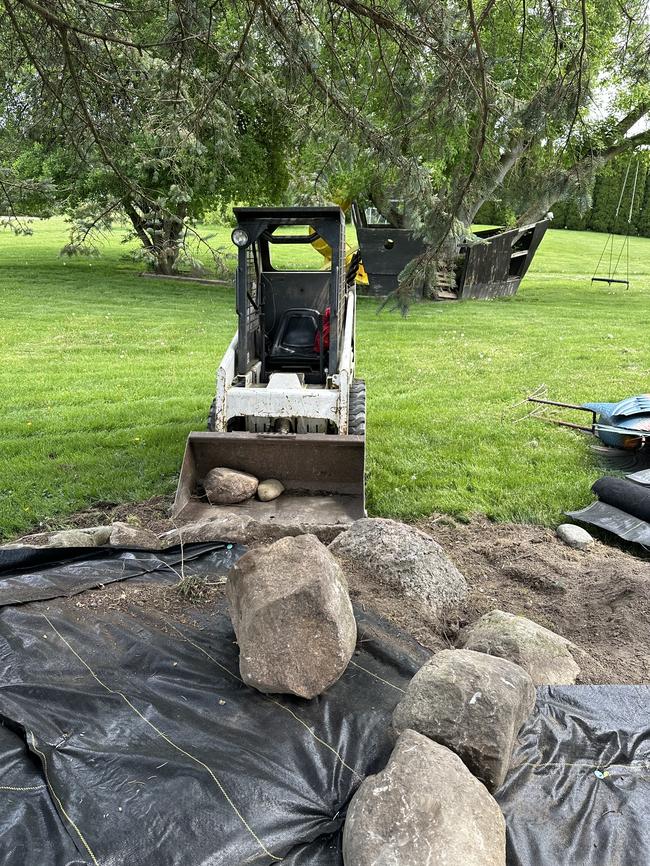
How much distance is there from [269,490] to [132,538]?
138 centimetres

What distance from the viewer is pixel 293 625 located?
3096mm

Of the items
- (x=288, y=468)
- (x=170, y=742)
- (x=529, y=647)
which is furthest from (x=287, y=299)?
(x=170, y=742)

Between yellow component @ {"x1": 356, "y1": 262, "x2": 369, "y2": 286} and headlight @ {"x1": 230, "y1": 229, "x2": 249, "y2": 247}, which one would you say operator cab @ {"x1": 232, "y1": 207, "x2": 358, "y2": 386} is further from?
yellow component @ {"x1": 356, "y1": 262, "x2": 369, "y2": 286}

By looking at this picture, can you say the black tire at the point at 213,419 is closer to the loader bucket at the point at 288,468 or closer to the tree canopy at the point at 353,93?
the loader bucket at the point at 288,468

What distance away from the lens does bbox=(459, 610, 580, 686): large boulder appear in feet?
11.0

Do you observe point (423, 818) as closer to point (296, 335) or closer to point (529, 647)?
point (529, 647)

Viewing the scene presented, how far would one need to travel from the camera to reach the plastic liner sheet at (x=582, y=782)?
7.89 feet

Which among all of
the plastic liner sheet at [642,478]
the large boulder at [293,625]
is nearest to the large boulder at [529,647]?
the large boulder at [293,625]

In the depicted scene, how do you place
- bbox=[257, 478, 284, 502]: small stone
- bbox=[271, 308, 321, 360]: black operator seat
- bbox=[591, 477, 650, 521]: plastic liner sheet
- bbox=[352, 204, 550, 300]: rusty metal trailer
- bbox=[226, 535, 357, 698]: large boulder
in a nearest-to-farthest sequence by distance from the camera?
bbox=[226, 535, 357, 698]: large boulder < bbox=[591, 477, 650, 521]: plastic liner sheet < bbox=[257, 478, 284, 502]: small stone < bbox=[271, 308, 321, 360]: black operator seat < bbox=[352, 204, 550, 300]: rusty metal trailer

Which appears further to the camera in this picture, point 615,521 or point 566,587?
point 615,521

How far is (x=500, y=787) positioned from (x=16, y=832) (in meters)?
1.65

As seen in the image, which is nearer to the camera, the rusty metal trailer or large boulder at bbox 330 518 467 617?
large boulder at bbox 330 518 467 617

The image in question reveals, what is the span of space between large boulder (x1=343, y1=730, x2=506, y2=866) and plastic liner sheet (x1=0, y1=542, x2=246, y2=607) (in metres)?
2.05

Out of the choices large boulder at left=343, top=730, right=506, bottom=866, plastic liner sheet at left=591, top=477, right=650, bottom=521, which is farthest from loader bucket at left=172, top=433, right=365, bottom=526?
large boulder at left=343, top=730, right=506, bottom=866
